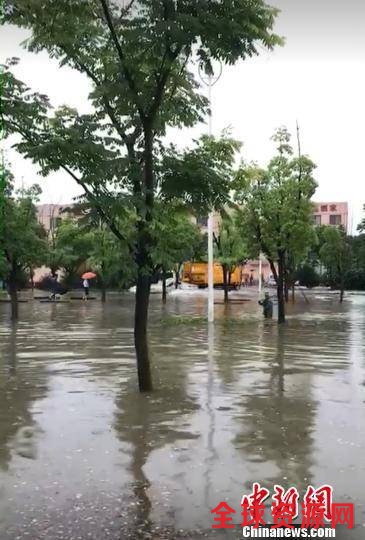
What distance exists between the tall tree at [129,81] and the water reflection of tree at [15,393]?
5.64 feet

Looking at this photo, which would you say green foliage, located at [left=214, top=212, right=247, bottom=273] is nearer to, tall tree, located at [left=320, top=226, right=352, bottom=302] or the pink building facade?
tall tree, located at [left=320, top=226, right=352, bottom=302]

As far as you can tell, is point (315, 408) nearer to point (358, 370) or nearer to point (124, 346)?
point (358, 370)

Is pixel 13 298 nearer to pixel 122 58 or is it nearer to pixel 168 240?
pixel 168 240

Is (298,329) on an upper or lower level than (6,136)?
lower

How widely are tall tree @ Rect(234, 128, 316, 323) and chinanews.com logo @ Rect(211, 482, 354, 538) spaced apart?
1582 cm

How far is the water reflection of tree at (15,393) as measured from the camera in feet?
22.9

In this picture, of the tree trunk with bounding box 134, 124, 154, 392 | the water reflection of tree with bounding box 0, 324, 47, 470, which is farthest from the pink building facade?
the tree trunk with bounding box 134, 124, 154, 392

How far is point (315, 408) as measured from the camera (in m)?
8.25

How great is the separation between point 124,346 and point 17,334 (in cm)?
441

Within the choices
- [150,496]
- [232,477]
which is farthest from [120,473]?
Answer: [232,477]

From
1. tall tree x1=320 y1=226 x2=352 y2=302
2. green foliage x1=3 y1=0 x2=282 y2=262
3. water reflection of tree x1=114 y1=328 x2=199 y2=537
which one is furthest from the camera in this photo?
tall tree x1=320 y1=226 x2=352 y2=302

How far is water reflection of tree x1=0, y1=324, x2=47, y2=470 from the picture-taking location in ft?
22.9

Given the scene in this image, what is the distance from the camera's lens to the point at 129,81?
29.3ft

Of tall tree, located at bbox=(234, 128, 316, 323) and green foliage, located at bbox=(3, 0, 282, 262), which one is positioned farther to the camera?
tall tree, located at bbox=(234, 128, 316, 323)
